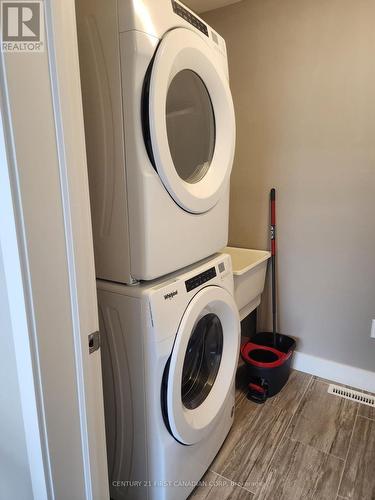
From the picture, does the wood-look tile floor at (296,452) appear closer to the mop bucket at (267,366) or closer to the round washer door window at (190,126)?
the mop bucket at (267,366)

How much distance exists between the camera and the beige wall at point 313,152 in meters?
1.65

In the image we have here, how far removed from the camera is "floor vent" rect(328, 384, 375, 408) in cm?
176

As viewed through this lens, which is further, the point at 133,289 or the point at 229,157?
the point at 229,157

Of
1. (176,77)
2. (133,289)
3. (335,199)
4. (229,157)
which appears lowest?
(133,289)

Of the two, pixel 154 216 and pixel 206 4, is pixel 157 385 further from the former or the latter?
pixel 206 4

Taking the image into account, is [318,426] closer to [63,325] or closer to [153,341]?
[153,341]

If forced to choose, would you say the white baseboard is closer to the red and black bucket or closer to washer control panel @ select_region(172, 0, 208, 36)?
the red and black bucket

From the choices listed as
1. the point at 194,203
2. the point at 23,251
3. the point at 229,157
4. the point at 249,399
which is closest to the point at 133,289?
the point at 194,203

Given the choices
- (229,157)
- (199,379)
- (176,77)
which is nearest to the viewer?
(176,77)

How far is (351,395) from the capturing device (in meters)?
1.82

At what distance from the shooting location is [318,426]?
1602 mm

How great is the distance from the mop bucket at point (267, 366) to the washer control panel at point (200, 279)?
84 cm

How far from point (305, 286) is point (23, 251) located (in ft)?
5.77

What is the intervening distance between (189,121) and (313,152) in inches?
38.0
